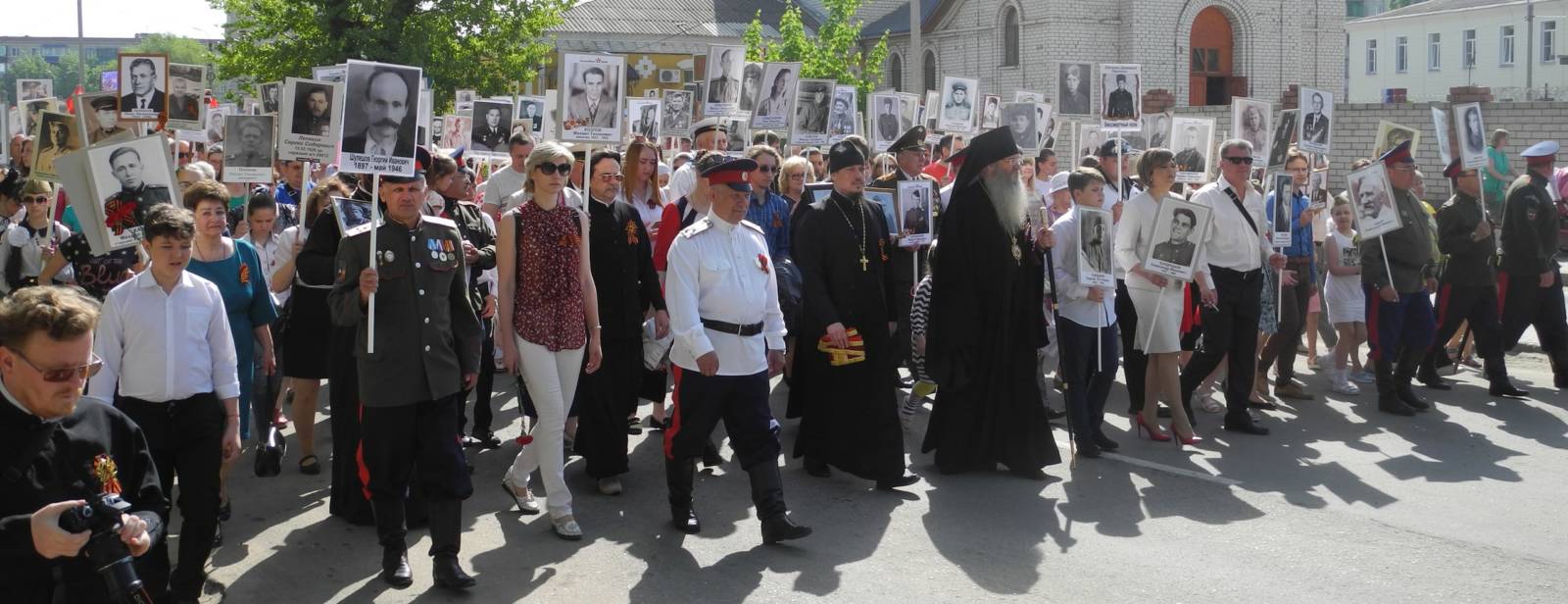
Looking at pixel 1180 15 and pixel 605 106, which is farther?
pixel 1180 15

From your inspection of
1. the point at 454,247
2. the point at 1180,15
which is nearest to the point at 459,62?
the point at 1180,15

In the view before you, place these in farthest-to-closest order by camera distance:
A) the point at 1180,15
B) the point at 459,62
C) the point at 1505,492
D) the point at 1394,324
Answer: the point at 1180,15 < the point at 459,62 < the point at 1394,324 < the point at 1505,492

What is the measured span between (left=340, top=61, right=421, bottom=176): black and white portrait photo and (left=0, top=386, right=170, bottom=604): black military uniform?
279cm

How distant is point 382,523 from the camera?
6.08 m

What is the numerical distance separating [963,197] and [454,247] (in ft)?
9.85

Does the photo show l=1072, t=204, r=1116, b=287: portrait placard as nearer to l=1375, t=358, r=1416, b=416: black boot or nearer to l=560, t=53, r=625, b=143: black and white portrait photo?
l=1375, t=358, r=1416, b=416: black boot

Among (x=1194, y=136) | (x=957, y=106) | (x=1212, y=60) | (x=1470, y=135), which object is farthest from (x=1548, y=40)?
(x=1470, y=135)

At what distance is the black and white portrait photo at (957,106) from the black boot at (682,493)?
10.9m

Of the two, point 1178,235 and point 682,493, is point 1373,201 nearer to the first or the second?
point 1178,235

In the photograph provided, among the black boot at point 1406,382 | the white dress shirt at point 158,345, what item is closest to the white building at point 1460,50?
the black boot at point 1406,382

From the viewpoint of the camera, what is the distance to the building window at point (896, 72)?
59956 millimetres

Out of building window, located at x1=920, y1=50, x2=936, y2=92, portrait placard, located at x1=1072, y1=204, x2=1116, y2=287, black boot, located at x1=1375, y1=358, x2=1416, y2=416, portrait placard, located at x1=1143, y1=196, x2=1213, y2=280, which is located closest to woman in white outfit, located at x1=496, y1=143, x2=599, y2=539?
portrait placard, located at x1=1072, y1=204, x2=1116, y2=287

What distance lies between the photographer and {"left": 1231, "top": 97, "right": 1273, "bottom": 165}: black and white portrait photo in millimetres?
11180

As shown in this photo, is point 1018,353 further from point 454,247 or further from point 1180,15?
point 1180,15
